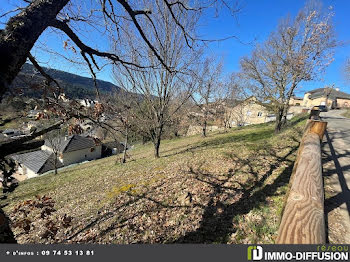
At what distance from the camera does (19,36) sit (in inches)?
54.2

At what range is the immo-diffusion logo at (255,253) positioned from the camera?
1.21m

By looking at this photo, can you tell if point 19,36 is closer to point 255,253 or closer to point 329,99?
point 255,253

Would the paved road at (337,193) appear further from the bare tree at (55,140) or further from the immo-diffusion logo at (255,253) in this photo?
the bare tree at (55,140)

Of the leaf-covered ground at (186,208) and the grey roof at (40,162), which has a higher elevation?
the leaf-covered ground at (186,208)

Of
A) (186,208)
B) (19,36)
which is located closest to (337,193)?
(186,208)

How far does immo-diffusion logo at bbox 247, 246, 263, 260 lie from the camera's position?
47.8 inches

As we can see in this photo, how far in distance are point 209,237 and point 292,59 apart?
11864mm

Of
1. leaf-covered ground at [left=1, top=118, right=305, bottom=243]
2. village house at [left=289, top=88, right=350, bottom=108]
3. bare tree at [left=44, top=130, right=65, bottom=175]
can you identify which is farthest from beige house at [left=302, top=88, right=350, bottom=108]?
bare tree at [left=44, top=130, right=65, bottom=175]

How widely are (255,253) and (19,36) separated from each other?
2.63 meters

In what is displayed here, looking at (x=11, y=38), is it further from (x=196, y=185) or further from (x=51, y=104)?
(x=196, y=185)

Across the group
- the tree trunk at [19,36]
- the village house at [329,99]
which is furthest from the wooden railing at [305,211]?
the village house at [329,99]

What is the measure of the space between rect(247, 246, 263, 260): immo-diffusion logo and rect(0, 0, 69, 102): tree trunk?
95.0 inches

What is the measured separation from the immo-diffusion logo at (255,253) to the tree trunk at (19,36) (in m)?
2.41

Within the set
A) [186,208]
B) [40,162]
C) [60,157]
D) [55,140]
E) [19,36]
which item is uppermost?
[19,36]
